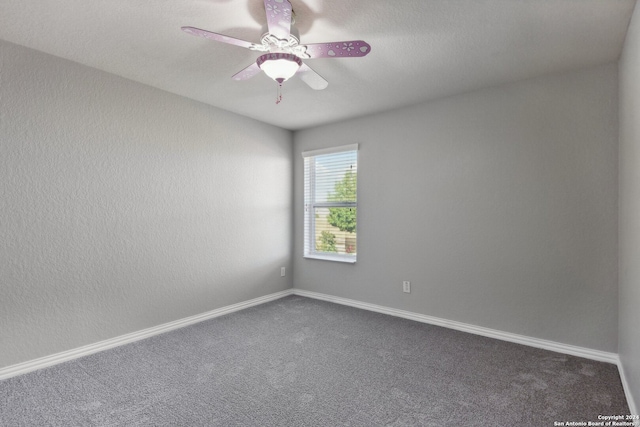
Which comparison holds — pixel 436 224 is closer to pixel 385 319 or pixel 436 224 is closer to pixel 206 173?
pixel 385 319

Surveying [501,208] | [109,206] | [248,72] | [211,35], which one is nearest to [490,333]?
[501,208]

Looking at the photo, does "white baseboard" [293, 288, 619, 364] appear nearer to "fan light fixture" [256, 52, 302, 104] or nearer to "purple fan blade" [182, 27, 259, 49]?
"fan light fixture" [256, 52, 302, 104]

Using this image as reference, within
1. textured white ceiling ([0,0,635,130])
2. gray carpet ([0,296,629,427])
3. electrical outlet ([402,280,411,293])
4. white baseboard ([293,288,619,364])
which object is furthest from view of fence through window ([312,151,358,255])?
gray carpet ([0,296,629,427])

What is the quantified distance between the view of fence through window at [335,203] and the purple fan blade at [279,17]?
2.33 m

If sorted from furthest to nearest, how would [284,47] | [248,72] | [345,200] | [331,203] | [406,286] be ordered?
[331,203] < [345,200] < [406,286] < [248,72] < [284,47]

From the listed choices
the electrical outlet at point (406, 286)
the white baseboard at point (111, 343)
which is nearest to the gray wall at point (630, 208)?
the electrical outlet at point (406, 286)

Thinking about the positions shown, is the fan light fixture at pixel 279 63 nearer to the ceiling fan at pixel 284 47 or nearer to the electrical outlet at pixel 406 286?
the ceiling fan at pixel 284 47

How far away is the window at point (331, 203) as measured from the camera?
412 centimetres

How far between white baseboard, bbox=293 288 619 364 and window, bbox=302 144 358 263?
21.3 inches

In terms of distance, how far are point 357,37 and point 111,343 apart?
3132 millimetres

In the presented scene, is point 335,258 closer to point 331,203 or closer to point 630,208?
point 331,203

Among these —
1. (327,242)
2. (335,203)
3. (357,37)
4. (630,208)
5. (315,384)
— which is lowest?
(315,384)

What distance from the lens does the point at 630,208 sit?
203 centimetres

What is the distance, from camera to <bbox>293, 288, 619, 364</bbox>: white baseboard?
8.31 feet
